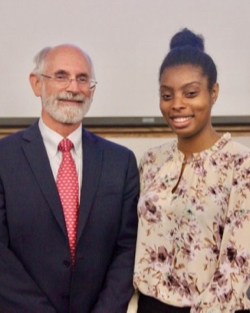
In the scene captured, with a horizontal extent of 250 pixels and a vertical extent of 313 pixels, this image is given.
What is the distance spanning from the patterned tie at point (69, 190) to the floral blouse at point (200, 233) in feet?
0.71

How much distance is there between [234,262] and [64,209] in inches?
22.4

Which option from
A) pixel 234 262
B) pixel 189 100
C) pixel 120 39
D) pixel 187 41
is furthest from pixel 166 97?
pixel 120 39

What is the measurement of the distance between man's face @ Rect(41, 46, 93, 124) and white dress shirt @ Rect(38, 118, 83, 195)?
5cm

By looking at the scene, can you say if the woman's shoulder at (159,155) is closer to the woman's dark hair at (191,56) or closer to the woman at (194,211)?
the woman at (194,211)

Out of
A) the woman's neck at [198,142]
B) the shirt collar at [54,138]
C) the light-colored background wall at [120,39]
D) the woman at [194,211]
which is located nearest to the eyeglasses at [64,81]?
the shirt collar at [54,138]

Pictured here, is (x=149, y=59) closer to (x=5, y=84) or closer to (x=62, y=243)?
(x=5, y=84)

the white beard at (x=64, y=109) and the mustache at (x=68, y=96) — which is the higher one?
the mustache at (x=68, y=96)

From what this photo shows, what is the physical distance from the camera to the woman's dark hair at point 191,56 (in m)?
1.64

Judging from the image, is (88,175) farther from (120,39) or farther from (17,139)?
(120,39)

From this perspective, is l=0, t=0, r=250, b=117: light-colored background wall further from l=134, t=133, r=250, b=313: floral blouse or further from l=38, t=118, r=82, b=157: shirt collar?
l=134, t=133, r=250, b=313: floral blouse

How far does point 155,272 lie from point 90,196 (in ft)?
1.07

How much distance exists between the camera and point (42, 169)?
1660 millimetres

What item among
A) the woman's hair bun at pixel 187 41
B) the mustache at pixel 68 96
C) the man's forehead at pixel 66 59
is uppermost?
the woman's hair bun at pixel 187 41

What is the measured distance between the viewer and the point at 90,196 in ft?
5.50
